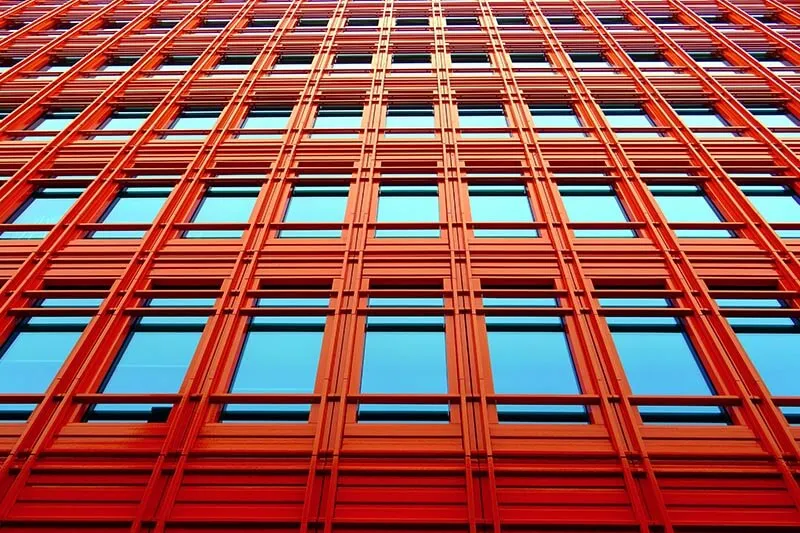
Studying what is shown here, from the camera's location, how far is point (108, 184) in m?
13.7

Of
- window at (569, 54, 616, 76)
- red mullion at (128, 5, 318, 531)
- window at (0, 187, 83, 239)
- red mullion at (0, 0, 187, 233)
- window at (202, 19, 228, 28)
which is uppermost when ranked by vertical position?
window at (202, 19, 228, 28)

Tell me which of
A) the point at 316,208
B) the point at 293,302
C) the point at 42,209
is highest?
the point at 316,208

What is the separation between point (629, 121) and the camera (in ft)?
54.2

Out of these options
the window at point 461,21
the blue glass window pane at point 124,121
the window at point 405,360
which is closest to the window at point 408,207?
the window at point 405,360

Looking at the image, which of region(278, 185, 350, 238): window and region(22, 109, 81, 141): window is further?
region(22, 109, 81, 141): window

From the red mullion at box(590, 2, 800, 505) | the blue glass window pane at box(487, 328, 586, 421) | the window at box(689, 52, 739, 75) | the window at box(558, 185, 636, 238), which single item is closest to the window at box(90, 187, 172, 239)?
the blue glass window pane at box(487, 328, 586, 421)

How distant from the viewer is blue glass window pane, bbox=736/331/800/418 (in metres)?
8.96

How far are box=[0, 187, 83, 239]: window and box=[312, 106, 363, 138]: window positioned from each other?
6149mm

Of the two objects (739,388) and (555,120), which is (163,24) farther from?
(739,388)

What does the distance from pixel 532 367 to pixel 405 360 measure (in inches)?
79.7

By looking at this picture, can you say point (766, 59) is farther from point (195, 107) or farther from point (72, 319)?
point (72, 319)

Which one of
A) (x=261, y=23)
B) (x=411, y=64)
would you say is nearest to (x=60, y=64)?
(x=261, y=23)

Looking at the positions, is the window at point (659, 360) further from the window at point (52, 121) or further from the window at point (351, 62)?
the window at point (52, 121)

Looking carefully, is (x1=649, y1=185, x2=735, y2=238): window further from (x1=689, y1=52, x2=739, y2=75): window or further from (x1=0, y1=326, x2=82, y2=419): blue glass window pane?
(x1=0, y1=326, x2=82, y2=419): blue glass window pane
